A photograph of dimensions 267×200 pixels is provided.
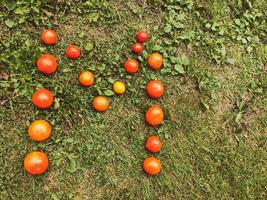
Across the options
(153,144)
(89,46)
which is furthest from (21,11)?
(153,144)

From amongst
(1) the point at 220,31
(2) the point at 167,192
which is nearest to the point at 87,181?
(2) the point at 167,192

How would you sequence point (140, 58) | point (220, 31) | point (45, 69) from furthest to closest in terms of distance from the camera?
point (220, 31)
point (140, 58)
point (45, 69)

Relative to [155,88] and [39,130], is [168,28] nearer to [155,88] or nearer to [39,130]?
[155,88]

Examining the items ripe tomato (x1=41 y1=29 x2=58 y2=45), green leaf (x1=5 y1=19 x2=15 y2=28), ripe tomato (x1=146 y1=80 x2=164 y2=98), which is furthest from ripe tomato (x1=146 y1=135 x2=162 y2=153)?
green leaf (x1=5 y1=19 x2=15 y2=28)

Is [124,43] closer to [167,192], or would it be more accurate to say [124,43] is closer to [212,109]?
[212,109]

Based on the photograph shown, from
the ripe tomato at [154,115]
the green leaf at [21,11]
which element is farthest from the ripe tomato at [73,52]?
the ripe tomato at [154,115]

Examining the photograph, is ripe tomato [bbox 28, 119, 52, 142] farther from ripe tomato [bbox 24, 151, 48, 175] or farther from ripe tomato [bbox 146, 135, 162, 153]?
ripe tomato [bbox 146, 135, 162, 153]
